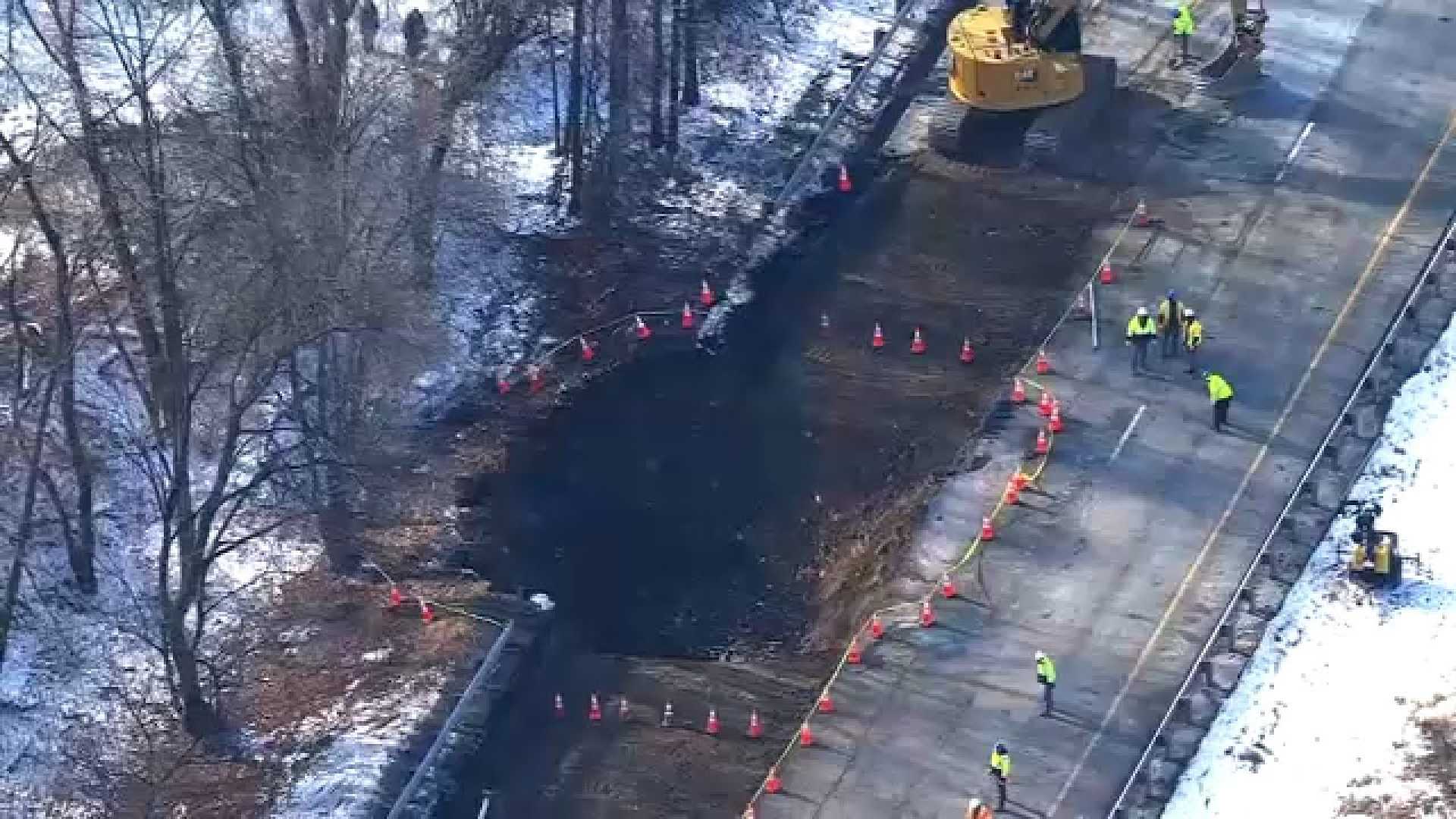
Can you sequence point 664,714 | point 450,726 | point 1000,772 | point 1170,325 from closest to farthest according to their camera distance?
point 1000,772
point 450,726
point 664,714
point 1170,325

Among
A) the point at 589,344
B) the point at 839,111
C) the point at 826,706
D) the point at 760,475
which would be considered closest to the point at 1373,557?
the point at 826,706

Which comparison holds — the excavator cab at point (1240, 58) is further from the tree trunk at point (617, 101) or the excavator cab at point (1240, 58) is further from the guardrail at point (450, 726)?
the guardrail at point (450, 726)

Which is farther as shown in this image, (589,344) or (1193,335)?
(589,344)

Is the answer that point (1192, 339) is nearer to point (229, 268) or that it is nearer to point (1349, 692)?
point (1349, 692)

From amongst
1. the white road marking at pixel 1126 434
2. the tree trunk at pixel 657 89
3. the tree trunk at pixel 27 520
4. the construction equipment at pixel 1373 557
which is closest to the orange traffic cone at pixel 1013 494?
the white road marking at pixel 1126 434

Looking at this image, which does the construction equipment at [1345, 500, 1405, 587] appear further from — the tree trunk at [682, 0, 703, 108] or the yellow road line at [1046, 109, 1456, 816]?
the tree trunk at [682, 0, 703, 108]
